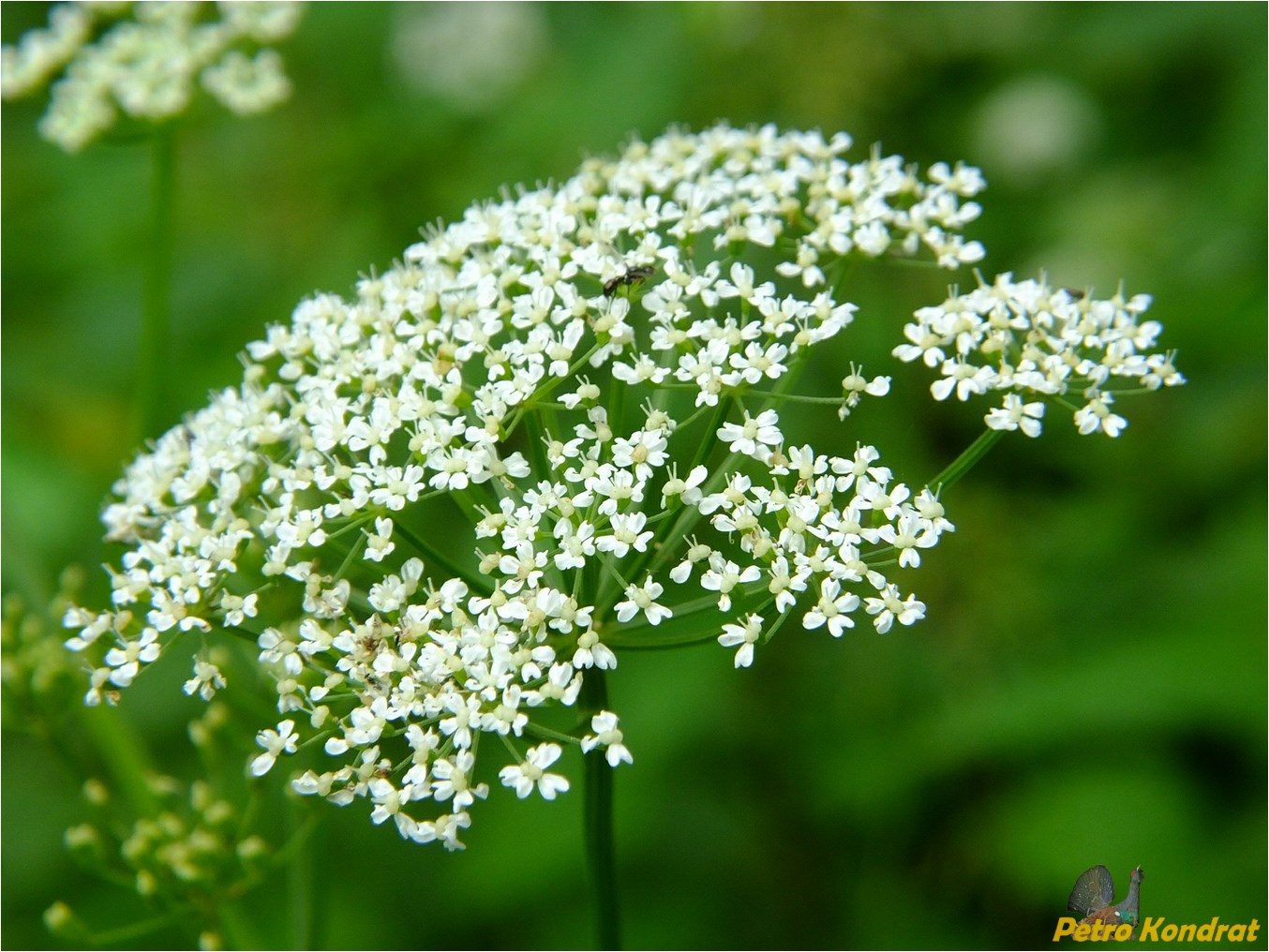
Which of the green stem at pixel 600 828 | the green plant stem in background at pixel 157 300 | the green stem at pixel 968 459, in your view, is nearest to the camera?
the green stem at pixel 600 828

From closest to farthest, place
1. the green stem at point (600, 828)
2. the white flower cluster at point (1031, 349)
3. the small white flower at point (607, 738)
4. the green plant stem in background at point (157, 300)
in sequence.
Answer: the small white flower at point (607, 738), the green stem at point (600, 828), the white flower cluster at point (1031, 349), the green plant stem in background at point (157, 300)

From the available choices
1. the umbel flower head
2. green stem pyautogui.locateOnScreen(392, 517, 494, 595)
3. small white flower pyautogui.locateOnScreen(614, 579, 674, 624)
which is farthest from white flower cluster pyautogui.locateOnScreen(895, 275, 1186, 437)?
green stem pyautogui.locateOnScreen(392, 517, 494, 595)

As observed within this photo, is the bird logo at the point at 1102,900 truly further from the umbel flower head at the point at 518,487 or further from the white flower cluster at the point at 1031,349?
the white flower cluster at the point at 1031,349

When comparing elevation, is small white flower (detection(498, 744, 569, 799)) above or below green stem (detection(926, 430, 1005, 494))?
below

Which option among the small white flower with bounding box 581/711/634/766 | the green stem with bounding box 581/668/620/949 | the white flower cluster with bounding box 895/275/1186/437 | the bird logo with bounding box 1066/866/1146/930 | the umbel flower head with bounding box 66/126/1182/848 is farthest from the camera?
the bird logo with bounding box 1066/866/1146/930

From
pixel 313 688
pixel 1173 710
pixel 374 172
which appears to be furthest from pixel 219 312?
pixel 1173 710

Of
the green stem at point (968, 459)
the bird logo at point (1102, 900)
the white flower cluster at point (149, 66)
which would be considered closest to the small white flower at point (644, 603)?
the green stem at point (968, 459)

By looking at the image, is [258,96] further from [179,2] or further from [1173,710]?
[1173,710]

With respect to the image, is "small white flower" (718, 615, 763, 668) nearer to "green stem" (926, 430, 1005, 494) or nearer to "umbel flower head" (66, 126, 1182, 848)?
"umbel flower head" (66, 126, 1182, 848)
